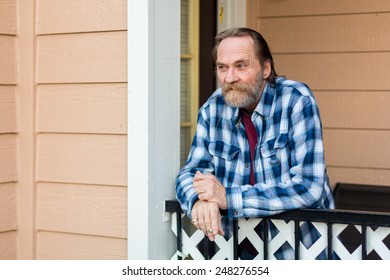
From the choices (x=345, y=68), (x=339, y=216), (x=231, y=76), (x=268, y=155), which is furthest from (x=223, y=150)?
(x=345, y=68)

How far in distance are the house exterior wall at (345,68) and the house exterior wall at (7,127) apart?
182 cm

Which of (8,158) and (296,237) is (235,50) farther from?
(8,158)

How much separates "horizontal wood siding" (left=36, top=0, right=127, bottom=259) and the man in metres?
0.33

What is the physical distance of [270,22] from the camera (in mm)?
4520

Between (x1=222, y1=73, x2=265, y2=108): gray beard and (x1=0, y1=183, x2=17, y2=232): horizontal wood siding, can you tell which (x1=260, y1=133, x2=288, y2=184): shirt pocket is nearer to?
(x1=222, y1=73, x2=265, y2=108): gray beard

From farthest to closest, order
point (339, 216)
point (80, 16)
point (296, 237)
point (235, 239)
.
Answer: point (80, 16)
point (235, 239)
point (296, 237)
point (339, 216)

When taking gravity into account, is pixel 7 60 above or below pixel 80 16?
below

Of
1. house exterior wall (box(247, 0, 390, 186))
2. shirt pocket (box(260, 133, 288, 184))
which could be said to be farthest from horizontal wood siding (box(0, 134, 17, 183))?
house exterior wall (box(247, 0, 390, 186))

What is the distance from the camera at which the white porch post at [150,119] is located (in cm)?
287

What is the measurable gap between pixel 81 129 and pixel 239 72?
739 millimetres

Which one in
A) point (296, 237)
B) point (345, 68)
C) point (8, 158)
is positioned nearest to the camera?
point (296, 237)

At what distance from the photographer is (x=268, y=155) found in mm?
2830
